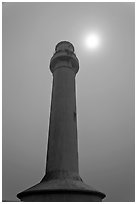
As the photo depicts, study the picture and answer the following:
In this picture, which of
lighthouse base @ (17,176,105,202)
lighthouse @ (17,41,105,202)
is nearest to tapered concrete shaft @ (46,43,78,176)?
lighthouse @ (17,41,105,202)

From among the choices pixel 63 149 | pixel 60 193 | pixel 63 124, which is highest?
pixel 63 124

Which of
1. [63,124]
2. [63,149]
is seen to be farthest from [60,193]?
[63,124]

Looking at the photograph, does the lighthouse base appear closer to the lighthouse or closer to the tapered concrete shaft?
the lighthouse

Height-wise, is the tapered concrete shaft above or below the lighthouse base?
above

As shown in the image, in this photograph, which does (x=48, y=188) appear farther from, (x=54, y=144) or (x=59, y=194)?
(x=54, y=144)

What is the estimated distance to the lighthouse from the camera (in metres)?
8.77

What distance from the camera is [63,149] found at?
10594mm

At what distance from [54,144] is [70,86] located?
3810mm

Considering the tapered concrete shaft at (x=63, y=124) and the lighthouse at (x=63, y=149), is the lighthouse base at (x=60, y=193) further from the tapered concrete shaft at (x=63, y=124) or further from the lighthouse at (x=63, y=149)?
the tapered concrete shaft at (x=63, y=124)

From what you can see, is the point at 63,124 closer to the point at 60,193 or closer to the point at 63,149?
the point at 63,149

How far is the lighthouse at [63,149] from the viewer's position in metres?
8.77

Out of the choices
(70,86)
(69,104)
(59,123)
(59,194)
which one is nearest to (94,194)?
(59,194)

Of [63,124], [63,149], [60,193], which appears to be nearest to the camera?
[60,193]

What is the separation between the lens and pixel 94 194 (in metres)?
9.29
